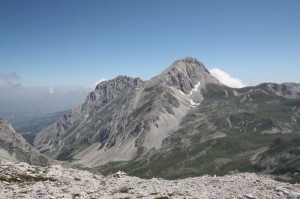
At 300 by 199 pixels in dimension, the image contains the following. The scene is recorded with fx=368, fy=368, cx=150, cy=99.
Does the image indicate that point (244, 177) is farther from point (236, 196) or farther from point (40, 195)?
point (40, 195)

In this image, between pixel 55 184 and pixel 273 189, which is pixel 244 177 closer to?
pixel 273 189

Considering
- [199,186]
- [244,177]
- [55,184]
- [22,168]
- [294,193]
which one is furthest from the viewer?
[22,168]

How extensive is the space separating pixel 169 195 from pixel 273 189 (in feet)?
59.1

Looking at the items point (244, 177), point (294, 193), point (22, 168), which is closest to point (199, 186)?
point (244, 177)

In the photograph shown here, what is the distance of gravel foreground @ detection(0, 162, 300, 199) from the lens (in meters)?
62.8

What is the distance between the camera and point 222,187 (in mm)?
69250

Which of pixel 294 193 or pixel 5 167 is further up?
pixel 5 167

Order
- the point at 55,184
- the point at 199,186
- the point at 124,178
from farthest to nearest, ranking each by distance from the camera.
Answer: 1. the point at 124,178
2. the point at 55,184
3. the point at 199,186

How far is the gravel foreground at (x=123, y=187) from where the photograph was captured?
6284 cm

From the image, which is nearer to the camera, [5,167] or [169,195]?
[169,195]

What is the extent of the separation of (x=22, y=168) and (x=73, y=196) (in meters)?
42.0

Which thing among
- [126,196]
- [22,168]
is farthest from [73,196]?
[22,168]

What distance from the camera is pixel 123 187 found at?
8231 cm

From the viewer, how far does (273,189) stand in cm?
6119
